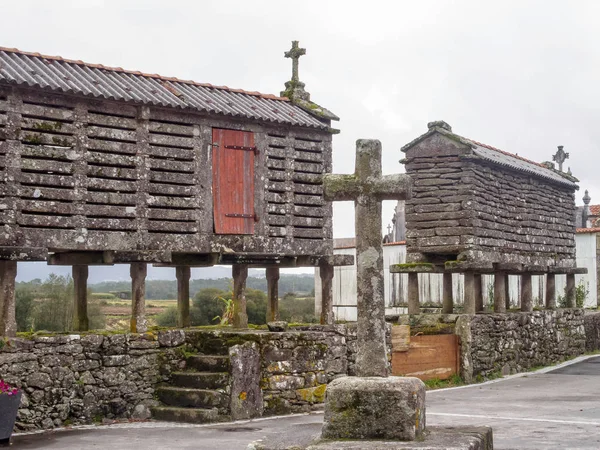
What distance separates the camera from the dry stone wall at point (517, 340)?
59.5ft

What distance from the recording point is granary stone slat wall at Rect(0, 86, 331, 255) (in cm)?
1218

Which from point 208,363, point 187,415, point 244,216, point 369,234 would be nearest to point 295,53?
point 244,216

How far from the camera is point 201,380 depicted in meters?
12.9

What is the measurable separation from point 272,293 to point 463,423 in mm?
5408

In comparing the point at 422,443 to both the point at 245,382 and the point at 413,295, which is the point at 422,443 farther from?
the point at 413,295

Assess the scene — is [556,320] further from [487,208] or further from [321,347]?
[321,347]

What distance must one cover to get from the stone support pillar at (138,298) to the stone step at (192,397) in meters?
0.94

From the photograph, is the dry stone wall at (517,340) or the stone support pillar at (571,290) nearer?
the dry stone wall at (517,340)

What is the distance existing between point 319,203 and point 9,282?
5274mm

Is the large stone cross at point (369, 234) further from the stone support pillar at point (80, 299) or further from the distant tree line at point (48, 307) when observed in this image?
the distant tree line at point (48, 307)

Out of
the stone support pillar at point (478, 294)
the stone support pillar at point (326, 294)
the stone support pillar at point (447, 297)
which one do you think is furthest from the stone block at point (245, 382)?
the stone support pillar at point (478, 294)

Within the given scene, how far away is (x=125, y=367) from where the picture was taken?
12766 millimetres

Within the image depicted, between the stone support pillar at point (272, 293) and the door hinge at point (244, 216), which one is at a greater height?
the door hinge at point (244, 216)

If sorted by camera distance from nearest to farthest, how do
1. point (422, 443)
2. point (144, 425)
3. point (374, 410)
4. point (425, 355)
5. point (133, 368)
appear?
1. point (422, 443)
2. point (374, 410)
3. point (144, 425)
4. point (133, 368)
5. point (425, 355)
